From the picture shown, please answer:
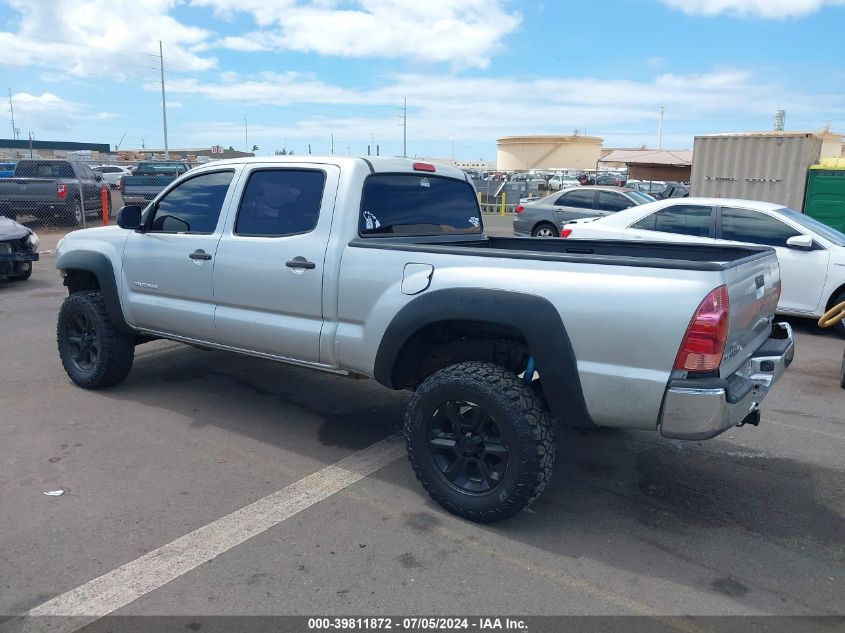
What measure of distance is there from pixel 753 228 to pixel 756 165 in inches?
298

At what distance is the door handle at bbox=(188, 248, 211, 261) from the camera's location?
485cm

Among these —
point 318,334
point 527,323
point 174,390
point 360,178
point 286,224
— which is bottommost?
point 174,390


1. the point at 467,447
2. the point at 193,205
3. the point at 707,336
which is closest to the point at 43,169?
the point at 193,205

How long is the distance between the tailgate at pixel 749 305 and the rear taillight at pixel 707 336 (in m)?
0.11

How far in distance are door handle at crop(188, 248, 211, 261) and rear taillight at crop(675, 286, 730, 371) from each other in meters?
3.17

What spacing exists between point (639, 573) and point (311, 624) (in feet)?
4.98

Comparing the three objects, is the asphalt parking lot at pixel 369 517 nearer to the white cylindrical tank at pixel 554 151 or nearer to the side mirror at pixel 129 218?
the side mirror at pixel 129 218

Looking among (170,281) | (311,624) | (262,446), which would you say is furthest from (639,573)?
(170,281)

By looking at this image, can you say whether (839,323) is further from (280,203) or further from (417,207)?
(280,203)

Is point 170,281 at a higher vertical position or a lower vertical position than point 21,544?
higher

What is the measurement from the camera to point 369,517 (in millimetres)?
3785

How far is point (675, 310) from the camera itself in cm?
312

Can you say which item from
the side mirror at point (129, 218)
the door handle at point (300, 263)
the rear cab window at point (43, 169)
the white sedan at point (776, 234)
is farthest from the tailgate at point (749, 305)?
the rear cab window at point (43, 169)

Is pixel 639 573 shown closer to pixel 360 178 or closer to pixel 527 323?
pixel 527 323
